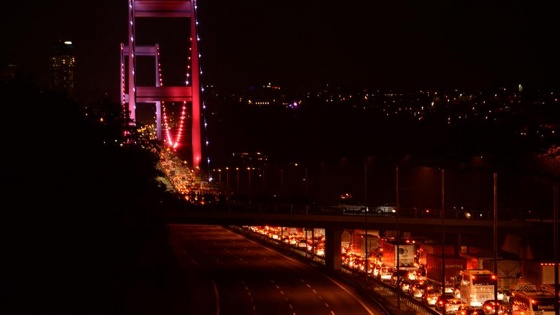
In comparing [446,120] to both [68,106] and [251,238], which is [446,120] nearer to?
[251,238]

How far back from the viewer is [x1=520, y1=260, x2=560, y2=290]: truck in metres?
34.9

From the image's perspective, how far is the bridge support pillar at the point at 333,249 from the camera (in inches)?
2092

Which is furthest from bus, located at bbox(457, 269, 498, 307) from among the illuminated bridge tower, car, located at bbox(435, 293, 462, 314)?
the illuminated bridge tower

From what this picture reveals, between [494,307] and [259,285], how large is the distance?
51.2 ft

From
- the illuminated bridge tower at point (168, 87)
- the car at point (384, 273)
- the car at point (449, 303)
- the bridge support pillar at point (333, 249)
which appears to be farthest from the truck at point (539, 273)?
the illuminated bridge tower at point (168, 87)

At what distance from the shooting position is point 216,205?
185 feet

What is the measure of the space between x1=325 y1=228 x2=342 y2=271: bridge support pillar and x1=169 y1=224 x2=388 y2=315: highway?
34.5 inches

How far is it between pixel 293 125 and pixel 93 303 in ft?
467

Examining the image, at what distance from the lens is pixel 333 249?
53312mm

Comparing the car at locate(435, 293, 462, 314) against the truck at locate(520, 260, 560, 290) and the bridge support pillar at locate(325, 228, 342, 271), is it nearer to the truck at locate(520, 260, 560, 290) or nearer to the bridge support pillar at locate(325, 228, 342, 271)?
the truck at locate(520, 260, 560, 290)

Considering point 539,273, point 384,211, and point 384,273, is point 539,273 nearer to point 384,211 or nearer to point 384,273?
point 384,273

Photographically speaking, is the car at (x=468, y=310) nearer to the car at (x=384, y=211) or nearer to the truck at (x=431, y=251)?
the truck at (x=431, y=251)

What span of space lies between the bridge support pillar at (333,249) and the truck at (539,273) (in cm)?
1753

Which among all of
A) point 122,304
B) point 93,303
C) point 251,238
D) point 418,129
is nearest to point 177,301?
point 122,304
